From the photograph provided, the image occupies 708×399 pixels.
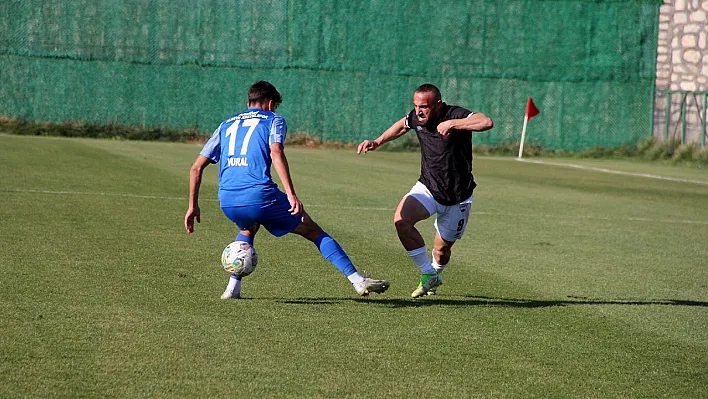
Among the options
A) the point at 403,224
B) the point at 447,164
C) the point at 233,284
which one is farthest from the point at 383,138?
the point at 233,284

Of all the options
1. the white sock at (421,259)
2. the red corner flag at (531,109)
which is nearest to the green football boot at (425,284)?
the white sock at (421,259)

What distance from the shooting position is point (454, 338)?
6977mm

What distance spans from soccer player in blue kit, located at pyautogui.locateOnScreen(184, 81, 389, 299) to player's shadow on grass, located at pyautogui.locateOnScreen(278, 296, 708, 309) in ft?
0.97

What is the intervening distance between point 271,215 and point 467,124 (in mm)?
1624

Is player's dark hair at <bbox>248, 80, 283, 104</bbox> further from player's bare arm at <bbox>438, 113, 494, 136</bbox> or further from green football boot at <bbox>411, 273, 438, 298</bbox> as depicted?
green football boot at <bbox>411, 273, 438, 298</bbox>

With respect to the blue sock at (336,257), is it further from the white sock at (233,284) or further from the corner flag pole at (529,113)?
the corner flag pole at (529,113)

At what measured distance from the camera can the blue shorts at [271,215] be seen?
25.7 ft

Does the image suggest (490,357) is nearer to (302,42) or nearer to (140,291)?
(140,291)

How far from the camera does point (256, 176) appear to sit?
7.80m

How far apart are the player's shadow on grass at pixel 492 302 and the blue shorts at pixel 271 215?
55cm

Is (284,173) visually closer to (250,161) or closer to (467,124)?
(250,161)

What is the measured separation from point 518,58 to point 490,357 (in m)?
26.9

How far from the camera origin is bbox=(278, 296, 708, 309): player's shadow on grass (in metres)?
8.13

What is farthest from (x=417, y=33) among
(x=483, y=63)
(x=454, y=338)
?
(x=454, y=338)
